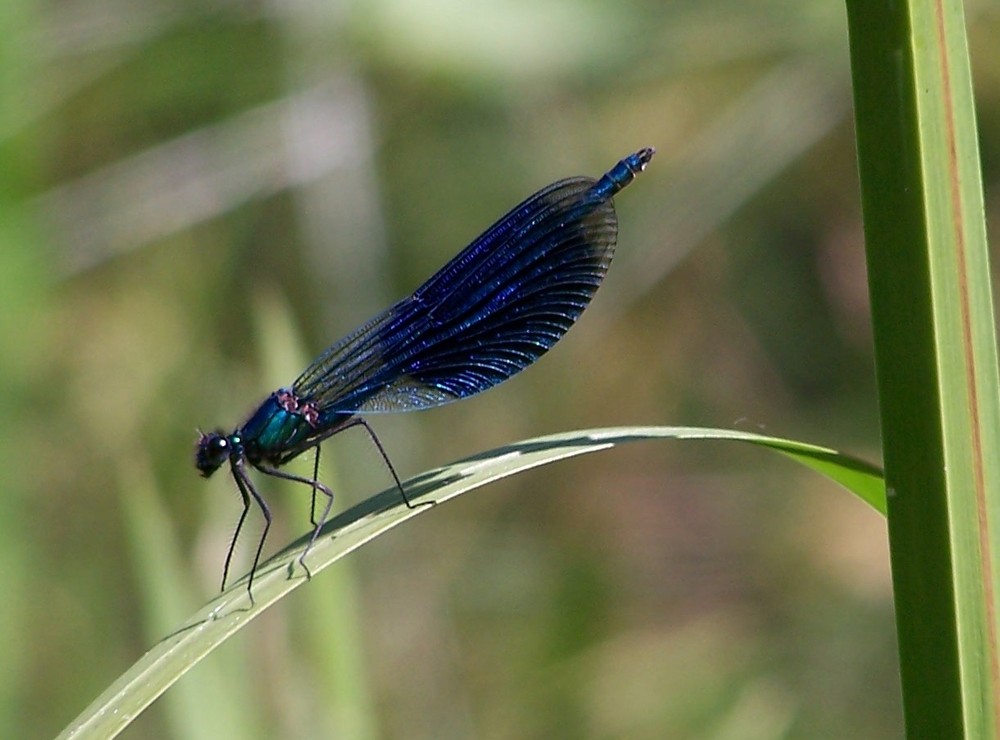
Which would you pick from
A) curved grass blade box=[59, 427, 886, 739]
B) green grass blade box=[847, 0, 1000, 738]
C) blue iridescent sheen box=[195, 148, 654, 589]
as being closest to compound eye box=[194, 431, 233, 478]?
blue iridescent sheen box=[195, 148, 654, 589]

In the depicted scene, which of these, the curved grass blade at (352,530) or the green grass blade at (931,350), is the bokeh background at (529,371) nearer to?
the curved grass blade at (352,530)

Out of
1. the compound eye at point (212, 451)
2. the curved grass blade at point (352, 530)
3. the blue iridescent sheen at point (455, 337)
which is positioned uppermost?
the blue iridescent sheen at point (455, 337)

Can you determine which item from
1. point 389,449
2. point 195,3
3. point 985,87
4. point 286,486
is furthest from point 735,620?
point 195,3

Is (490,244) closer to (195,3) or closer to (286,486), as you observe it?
(286,486)

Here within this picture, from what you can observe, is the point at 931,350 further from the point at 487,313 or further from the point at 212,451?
the point at 212,451

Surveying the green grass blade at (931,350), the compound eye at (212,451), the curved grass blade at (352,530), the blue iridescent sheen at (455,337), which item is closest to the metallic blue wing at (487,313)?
the blue iridescent sheen at (455,337)

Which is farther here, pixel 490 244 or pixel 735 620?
pixel 735 620

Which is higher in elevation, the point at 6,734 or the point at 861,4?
the point at 861,4
